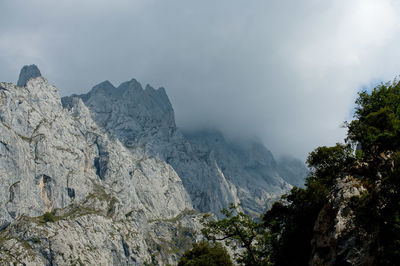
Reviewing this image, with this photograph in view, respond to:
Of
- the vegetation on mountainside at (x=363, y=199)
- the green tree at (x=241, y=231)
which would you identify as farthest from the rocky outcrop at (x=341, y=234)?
the green tree at (x=241, y=231)

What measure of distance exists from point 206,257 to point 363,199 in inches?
1913

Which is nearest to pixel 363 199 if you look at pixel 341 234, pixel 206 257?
pixel 341 234

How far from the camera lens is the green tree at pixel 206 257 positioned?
66500mm

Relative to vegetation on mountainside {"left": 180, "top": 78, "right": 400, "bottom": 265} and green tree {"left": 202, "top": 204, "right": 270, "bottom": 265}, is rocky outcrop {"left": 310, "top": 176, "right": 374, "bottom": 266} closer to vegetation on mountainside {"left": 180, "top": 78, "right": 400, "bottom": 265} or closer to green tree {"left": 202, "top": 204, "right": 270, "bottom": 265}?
vegetation on mountainside {"left": 180, "top": 78, "right": 400, "bottom": 265}

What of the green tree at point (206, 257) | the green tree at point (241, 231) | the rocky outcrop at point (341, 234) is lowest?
the rocky outcrop at point (341, 234)

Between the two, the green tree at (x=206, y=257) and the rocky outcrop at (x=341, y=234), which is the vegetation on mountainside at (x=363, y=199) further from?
the green tree at (x=206, y=257)

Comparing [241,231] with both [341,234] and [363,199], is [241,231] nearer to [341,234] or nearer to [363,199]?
[341,234]

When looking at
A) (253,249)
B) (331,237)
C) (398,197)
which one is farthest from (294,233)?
(398,197)

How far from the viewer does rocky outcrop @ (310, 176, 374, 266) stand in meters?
26.1

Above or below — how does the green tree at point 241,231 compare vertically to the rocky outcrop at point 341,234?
above

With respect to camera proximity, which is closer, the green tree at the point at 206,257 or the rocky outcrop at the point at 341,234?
the rocky outcrop at the point at 341,234

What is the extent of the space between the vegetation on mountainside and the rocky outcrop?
933mm

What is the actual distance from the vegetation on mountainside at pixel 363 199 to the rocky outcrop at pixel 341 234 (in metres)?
0.93

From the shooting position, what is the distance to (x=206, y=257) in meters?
68.8
